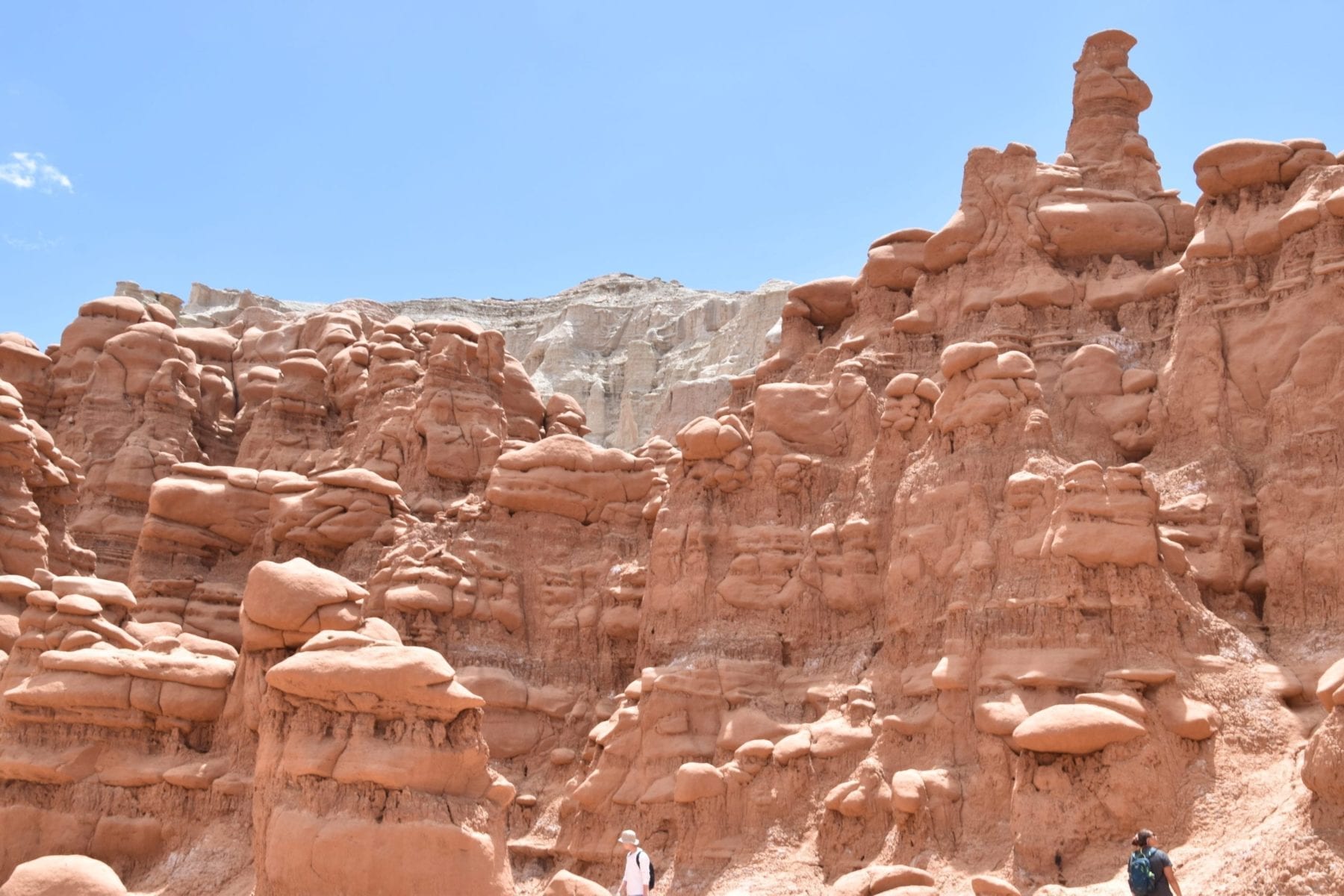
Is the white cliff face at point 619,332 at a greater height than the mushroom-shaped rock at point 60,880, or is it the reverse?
the white cliff face at point 619,332

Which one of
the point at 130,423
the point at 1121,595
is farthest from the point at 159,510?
the point at 1121,595

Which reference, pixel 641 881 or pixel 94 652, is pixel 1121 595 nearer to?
pixel 641 881

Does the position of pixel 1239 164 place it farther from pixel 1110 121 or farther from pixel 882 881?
pixel 882 881

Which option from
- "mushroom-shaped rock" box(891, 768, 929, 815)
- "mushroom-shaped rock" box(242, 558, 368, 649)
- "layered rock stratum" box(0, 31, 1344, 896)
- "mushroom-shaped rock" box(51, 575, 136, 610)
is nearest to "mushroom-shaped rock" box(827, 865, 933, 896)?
"layered rock stratum" box(0, 31, 1344, 896)

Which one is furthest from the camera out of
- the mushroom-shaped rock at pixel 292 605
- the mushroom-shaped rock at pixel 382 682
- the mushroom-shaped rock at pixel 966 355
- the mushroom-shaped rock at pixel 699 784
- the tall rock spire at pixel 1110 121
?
the tall rock spire at pixel 1110 121

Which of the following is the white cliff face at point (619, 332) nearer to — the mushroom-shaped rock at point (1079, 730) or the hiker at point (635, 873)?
the mushroom-shaped rock at point (1079, 730)

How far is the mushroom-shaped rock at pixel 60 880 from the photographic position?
48.8 feet

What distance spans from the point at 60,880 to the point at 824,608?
1336cm

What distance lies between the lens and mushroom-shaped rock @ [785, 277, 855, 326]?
3128 centimetres

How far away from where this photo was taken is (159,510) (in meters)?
30.8

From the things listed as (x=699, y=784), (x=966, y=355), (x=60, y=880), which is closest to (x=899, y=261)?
(x=966, y=355)

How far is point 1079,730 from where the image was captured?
17.6 meters

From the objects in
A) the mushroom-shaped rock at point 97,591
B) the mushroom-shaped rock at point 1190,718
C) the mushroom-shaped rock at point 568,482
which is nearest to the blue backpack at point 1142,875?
the mushroom-shaped rock at point 1190,718

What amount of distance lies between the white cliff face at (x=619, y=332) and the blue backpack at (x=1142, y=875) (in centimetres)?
4001
